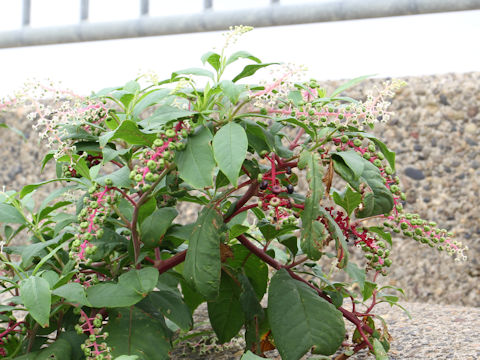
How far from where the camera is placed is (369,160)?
873 millimetres

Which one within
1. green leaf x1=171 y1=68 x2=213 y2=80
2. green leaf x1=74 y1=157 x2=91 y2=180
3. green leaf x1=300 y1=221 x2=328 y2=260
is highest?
green leaf x1=171 y1=68 x2=213 y2=80

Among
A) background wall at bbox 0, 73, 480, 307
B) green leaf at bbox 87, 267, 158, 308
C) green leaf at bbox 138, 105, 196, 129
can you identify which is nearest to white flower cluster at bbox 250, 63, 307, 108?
green leaf at bbox 138, 105, 196, 129

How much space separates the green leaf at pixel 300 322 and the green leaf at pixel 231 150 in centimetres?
28

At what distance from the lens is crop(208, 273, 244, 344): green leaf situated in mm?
1076

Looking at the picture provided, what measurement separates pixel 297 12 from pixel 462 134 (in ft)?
2.77

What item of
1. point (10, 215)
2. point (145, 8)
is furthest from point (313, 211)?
point (145, 8)

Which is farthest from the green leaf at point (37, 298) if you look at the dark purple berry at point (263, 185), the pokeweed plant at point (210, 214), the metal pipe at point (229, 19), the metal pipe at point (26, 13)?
the metal pipe at point (26, 13)

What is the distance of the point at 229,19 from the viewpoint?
240 centimetres

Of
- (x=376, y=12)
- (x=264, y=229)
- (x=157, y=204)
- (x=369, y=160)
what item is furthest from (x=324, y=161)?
(x=376, y=12)

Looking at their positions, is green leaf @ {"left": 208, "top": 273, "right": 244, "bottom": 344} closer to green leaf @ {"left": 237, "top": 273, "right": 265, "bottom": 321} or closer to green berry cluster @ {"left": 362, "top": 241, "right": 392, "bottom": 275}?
green leaf @ {"left": 237, "top": 273, "right": 265, "bottom": 321}

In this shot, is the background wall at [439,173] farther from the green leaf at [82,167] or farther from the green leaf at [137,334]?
the green leaf at [82,167]

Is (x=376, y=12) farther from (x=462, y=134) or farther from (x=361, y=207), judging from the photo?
(x=361, y=207)

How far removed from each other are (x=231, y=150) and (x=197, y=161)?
0.19 ft

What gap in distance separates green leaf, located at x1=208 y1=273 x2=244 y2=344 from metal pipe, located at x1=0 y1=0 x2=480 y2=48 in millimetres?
1557
